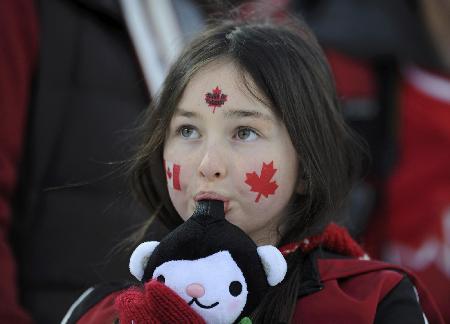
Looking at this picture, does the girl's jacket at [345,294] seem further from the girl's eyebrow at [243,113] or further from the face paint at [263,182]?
the girl's eyebrow at [243,113]

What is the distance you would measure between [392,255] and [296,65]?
128cm

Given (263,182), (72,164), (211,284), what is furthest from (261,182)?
(72,164)

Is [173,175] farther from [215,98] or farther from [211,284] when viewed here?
[211,284]

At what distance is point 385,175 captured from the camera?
2.42 metres

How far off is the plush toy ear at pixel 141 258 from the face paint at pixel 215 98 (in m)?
0.24

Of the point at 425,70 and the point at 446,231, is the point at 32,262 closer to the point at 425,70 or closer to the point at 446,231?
the point at 446,231

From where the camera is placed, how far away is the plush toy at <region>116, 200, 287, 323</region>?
3.61ft

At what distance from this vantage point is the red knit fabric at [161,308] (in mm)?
1085

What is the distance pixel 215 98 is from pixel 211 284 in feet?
1.04

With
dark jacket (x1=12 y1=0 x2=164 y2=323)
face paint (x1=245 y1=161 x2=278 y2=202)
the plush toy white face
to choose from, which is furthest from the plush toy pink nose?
dark jacket (x1=12 y1=0 x2=164 y2=323)

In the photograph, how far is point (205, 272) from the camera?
3.63ft

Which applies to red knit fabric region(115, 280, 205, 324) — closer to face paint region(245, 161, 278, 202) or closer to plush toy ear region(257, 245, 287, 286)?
plush toy ear region(257, 245, 287, 286)

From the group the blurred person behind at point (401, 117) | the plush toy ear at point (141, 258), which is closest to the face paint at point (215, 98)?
the plush toy ear at point (141, 258)

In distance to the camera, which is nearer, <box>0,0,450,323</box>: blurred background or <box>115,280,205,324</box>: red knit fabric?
<box>115,280,205,324</box>: red knit fabric
